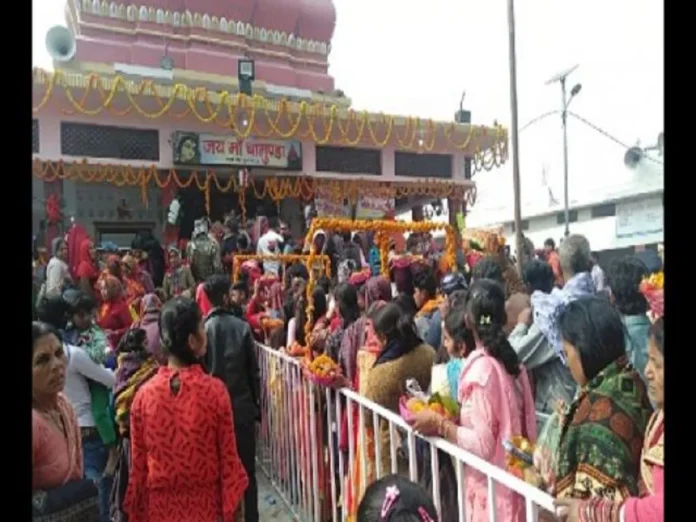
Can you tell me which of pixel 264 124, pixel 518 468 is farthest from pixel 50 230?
pixel 518 468

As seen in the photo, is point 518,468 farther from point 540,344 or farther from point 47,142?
point 47,142

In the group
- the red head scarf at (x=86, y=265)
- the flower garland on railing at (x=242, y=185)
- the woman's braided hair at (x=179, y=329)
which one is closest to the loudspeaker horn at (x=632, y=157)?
the flower garland on railing at (x=242, y=185)

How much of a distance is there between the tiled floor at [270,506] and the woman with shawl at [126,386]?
1431 mm

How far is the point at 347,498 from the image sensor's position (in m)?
3.38

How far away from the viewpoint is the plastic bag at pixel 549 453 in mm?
1881

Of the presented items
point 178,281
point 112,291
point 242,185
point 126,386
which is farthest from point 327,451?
point 242,185

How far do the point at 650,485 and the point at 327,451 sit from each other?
7.99ft

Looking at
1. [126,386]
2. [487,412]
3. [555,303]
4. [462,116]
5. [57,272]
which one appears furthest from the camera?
[462,116]

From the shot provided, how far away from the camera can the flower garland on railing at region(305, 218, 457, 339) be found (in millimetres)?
4949

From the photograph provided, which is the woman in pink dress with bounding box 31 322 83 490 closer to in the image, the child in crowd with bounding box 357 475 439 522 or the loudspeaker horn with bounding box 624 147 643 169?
the child in crowd with bounding box 357 475 439 522

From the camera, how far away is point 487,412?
2377 millimetres

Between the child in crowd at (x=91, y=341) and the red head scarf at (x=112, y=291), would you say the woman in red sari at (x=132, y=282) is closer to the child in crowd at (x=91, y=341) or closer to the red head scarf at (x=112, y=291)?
the red head scarf at (x=112, y=291)

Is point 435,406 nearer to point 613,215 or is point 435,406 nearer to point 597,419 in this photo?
point 597,419

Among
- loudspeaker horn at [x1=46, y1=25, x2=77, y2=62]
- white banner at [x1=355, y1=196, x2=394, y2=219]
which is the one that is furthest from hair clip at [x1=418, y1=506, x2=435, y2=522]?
white banner at [x1=355, y1=196, x2=394, y2=219]
